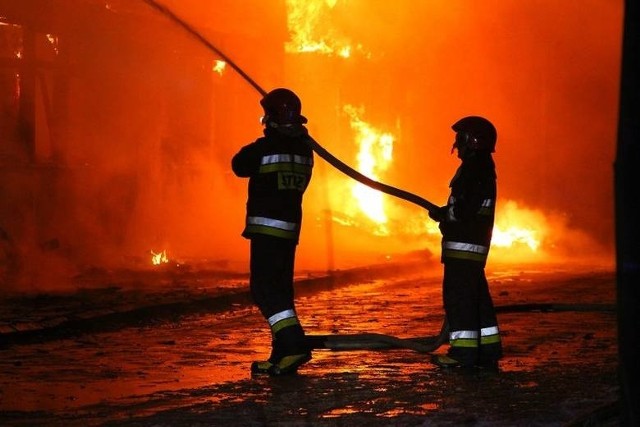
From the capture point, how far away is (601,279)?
1728 cm

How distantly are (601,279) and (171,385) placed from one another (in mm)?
10709

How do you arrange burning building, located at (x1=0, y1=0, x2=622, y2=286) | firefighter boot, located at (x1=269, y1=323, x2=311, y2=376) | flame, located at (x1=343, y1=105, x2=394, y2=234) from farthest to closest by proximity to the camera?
1. flame, located at (x1=343, y1=105, x2=394, y2=234)
2. burning building, located at (x1=0, y1=0, x2=622, y2=286)
3. firefighter boot, located at (x1=269, y1=323, x2=311, y2=376)

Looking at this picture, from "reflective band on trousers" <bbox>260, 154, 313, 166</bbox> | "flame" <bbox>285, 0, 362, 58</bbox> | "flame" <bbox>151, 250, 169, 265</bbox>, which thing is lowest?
"flame" <bbox>151, 250, 169, 265</bbox>

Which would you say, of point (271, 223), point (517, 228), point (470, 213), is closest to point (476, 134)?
point (470, 213)

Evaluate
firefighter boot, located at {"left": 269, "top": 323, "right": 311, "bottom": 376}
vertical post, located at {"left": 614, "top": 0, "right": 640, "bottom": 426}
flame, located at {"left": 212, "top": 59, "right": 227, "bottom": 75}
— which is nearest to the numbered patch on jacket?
firefighter boot, located at {"left": 269, "top": 323, "right": 311, "bottom": 376}

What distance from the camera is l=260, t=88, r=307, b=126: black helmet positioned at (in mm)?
8180

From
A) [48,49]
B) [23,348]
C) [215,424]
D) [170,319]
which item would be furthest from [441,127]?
[215,424]

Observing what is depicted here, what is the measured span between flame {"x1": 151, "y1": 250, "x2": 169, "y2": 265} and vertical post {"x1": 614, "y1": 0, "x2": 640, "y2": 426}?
511 inches

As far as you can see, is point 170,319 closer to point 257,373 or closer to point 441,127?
point 257,373

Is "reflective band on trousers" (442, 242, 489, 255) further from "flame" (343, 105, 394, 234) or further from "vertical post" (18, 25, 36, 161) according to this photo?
"flame" (343, 105, 394, 234)

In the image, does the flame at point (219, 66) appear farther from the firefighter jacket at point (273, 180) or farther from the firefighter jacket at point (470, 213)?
the firefighter jacket at point (273, 180)

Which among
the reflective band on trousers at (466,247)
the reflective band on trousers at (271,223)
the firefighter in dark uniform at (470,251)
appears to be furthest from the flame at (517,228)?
the reflective band on trousers at (271,223)

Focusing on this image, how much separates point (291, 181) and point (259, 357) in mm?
1595

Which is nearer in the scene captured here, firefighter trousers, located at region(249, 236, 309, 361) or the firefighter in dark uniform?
firefighter trousers, located at region(249, 236, 309, 361)
